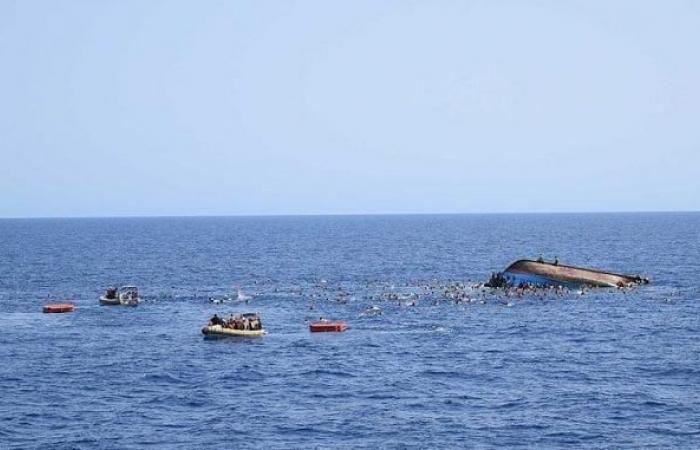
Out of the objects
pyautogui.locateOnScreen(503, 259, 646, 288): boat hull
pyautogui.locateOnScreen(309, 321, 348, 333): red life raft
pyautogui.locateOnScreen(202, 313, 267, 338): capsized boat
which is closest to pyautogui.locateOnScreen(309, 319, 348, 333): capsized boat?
pyautogui.locateOnScreen(309, 321, 348, 333): red life raft

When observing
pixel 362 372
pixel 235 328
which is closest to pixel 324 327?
pixel 235 328

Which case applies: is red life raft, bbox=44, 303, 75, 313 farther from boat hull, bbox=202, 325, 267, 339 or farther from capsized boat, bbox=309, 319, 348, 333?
capsized boat, bbox=309, 319, 348, 333

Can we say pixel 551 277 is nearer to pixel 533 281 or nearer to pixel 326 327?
pixel 533 281

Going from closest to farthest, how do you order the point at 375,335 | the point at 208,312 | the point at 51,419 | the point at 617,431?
the point at 617,431, the point at 51,419, the point at 375,335, the point at 208,312

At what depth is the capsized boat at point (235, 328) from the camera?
91.4m

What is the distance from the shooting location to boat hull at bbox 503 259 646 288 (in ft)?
432

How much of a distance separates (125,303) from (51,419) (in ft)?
184

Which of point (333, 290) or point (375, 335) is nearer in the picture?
point (375, 335)

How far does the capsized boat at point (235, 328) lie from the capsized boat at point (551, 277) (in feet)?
158

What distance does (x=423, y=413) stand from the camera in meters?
62.8

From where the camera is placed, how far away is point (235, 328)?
303 ft

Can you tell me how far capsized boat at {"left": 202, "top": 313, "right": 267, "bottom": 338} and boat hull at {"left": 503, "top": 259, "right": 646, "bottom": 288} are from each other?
4841cm

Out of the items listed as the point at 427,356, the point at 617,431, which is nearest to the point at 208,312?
the point at 427,356

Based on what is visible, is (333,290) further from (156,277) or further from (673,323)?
(673,323)
